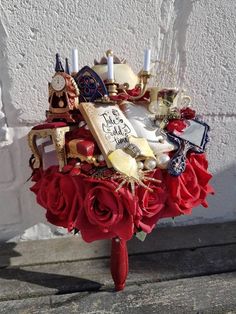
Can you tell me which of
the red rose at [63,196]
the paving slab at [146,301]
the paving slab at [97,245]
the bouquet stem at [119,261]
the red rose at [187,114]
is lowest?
the paving slab at [97,245]

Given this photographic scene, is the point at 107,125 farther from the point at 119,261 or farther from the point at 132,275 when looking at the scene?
the point at 132,275

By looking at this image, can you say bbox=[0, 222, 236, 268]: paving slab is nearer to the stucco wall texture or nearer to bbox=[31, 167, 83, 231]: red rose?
the stucco wall texture

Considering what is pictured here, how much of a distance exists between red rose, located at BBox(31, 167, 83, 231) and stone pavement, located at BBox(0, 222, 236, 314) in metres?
0.25

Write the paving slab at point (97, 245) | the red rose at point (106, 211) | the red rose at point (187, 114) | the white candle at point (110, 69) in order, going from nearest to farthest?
the red rose at point (106, 211) < the white candle at point (110, 69) < the red rose at point (187, 114) < the paving slab at point (97, 245)

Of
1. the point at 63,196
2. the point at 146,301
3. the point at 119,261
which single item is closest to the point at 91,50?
the point at 63,196

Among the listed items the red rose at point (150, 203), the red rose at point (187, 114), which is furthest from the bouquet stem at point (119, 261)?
the red rose at point (187, 114)

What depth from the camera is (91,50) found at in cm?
99

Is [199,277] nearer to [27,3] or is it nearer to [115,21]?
[115,21]

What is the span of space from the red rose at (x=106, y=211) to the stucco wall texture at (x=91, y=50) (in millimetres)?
409

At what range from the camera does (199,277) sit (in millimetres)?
971

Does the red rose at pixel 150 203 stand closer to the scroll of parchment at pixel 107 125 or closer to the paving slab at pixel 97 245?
the scroll of parchment at pixel 107 125

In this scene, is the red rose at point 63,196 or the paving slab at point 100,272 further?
the paving slab at point 100,272

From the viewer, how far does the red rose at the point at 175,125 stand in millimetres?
843

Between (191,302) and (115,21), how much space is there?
776 mm
